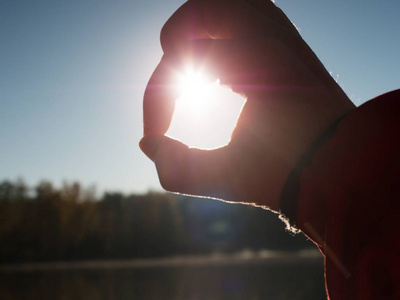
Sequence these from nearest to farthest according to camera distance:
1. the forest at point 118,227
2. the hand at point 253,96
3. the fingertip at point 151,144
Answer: the hand at point 253,96, the fingertip at point 151,144, the forest at point 118,227

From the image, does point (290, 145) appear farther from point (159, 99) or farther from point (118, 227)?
point (118, 227)

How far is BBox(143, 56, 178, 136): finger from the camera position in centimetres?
70

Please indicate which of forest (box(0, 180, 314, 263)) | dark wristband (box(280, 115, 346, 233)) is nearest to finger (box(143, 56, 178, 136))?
dark wristband (box(280, 115, 346, 233))

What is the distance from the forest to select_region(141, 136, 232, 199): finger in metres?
38.8

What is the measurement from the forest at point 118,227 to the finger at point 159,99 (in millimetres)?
38798

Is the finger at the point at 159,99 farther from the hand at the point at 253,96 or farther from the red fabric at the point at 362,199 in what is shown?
the red fabric at the point at 362,199

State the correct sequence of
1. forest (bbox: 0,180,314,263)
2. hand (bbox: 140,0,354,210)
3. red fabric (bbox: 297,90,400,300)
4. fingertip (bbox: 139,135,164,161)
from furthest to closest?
forest (bbox: 0,180,314,263) < fingertip (bbox: 139,135,164,161) < hand (bbox: 140,0,354,210) < red fabric (bbox: 297,90,400,300)

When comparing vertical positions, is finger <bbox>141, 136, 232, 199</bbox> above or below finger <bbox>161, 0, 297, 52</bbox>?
below

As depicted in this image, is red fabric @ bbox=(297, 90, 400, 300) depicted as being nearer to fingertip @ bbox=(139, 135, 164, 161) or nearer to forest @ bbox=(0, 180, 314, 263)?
fingertip @ bbox=(139, 135, 164, 161)

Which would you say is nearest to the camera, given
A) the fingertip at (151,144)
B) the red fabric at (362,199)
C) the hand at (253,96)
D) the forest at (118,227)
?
the red fabric at (362,199)

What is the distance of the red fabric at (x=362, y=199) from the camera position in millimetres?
474

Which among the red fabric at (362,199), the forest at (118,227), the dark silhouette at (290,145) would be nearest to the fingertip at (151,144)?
the dark silhouette at (290,145)

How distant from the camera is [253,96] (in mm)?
600

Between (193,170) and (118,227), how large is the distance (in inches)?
1724
